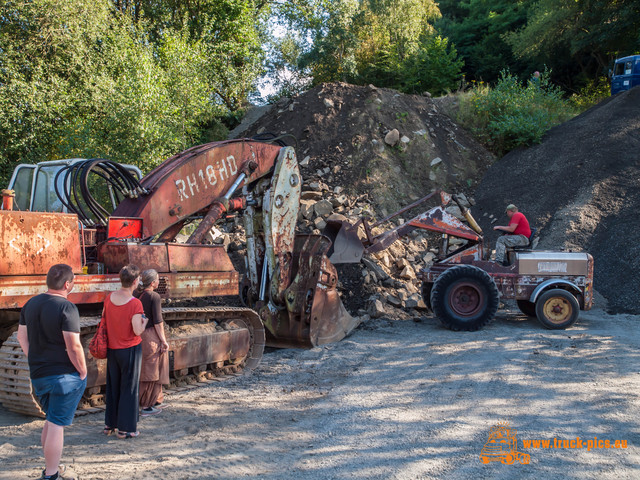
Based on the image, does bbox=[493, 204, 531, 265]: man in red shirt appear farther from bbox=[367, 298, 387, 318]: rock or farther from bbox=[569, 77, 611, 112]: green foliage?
bbox=[569, 77, 611, 112]: green foliage

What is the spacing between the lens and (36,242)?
4.75 metres

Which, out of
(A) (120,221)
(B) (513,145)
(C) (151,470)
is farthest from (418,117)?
(C) (151,470)

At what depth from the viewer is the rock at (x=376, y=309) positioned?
9.88 meters

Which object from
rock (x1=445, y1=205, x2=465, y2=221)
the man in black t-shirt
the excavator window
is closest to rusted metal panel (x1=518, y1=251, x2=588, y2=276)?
rock (x1=445, y1=205, x2=465, y2=221)

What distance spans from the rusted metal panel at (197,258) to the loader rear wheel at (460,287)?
12.6ft

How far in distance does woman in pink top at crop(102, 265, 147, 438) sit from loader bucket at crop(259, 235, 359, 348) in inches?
121

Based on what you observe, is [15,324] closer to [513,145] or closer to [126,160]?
[126,160]

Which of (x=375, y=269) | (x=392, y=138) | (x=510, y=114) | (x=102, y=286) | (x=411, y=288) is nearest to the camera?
(x=102, y=286)

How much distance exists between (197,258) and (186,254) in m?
0.19

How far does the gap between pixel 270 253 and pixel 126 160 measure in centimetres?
824

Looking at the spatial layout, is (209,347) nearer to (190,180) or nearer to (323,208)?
(190,180)

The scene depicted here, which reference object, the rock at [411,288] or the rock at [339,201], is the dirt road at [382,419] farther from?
the rock at [339,201]

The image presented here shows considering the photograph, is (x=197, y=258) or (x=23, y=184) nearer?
(x=197, y=258)

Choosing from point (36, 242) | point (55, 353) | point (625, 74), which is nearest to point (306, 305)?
point (36, 242)
